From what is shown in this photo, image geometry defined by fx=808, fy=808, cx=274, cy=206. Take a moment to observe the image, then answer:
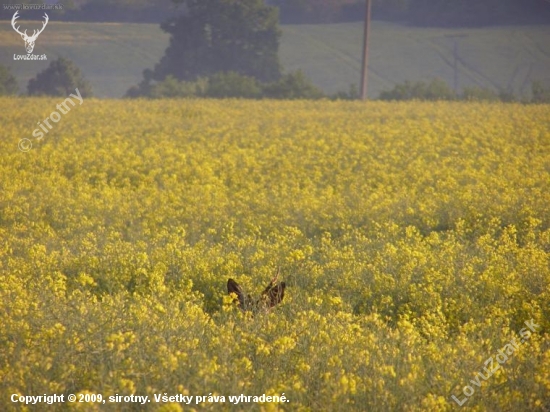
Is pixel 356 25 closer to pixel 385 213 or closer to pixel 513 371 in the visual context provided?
pixel 385 213

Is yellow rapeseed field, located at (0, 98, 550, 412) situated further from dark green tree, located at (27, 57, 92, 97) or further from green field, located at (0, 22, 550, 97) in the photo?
green field, located at (0, 22, 550, 97)

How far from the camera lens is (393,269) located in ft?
23.9

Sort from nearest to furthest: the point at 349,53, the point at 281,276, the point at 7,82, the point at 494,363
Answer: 1. the point at 494,363
2. the point at 281,276
3. the point at 7,82
4. the point at 349,53

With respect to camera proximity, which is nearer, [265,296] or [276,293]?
[265,296]

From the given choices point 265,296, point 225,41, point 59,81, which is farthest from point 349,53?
point 265,296

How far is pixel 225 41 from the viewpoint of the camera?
48.3 metres

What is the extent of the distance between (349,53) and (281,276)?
5347 centimetres

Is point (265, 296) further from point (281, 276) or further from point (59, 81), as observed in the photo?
point (59, 81)

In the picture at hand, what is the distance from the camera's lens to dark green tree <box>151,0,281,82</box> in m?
48.1

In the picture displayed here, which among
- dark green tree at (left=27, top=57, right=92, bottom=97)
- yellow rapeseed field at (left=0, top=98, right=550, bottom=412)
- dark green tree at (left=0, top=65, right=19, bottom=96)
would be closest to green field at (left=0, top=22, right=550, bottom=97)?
dark green tree at (left=0, top=65, right=19, bottom=96)

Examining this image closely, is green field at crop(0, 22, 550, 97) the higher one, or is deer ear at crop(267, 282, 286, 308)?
deer ear at crop(267, 282, 286, 308)

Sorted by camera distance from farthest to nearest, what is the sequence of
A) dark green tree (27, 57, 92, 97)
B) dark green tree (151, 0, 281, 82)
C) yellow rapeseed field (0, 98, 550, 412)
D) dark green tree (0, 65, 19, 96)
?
dark green tree (151, 0, 281, 82) < dark green tree (27, 57, 92, 97) < dark green tree (0, 65, 19, 96) < yellow rapeseed field (0, 98, 550, 412)

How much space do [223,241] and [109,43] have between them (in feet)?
184

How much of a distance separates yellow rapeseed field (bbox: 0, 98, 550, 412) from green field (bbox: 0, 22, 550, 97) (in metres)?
37.9
